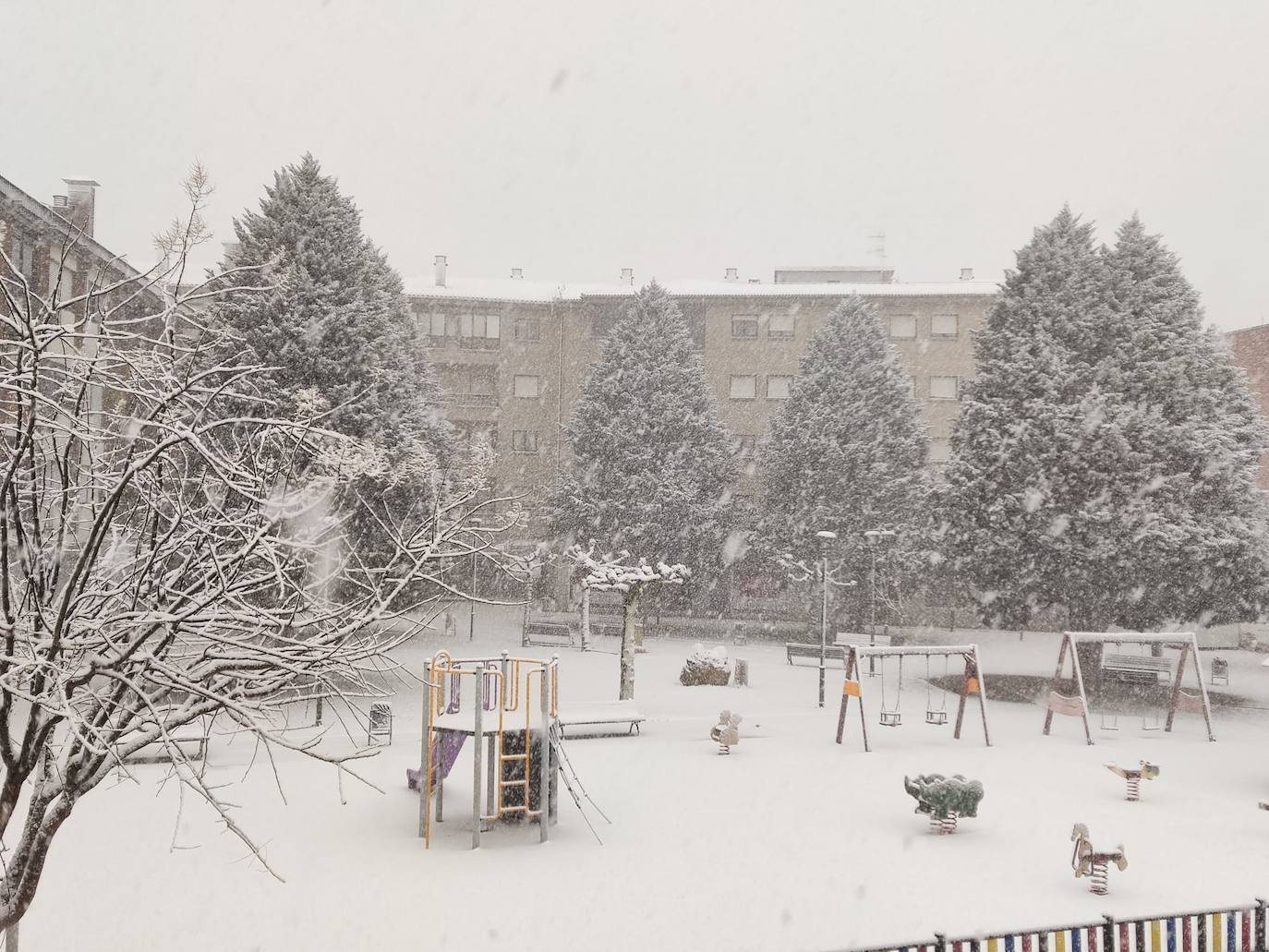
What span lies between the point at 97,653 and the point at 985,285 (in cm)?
5096

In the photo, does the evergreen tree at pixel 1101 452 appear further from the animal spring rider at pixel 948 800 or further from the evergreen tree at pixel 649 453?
the animal spring rider at pixel 948 800

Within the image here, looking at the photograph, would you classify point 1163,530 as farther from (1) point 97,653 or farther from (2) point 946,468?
(1) point 97,653

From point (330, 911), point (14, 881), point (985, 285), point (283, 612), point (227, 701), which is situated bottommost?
point (330, 911)

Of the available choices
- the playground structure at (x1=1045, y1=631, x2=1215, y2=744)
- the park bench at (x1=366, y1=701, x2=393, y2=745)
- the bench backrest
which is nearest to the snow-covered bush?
the playground structure at (x1=1045, y1=631, x2=1215, y2=744)

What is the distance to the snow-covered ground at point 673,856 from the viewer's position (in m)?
10.1

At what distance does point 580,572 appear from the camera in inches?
1563

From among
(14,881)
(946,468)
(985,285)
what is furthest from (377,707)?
(985,285)

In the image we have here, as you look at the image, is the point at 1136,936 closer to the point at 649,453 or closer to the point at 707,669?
the point at 707,669

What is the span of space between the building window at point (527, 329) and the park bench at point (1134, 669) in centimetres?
3234

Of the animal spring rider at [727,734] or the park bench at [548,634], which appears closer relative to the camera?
the animal spring rider at [727,734]

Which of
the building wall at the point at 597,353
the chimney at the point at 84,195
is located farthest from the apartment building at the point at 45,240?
→ the building wall at the point at 597,353

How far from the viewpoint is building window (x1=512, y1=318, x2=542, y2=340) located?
5228 cm

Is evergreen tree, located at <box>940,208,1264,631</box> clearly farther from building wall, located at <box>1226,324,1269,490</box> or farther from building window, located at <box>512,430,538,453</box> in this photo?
building window, located at <box>512,430,538,453</box>

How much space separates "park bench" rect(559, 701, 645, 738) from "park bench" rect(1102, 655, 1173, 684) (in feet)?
45.9
